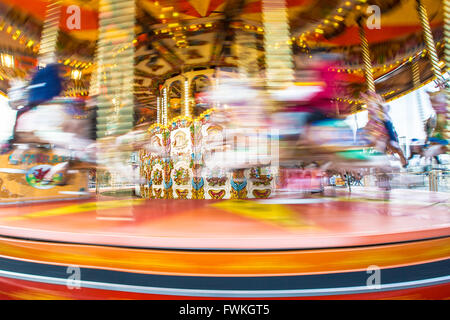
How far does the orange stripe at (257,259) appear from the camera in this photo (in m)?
0.92

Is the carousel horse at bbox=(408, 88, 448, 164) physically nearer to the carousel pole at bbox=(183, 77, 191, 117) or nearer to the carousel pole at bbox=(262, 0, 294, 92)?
the carousel pole at bbox=(262, 0, 294, 92)

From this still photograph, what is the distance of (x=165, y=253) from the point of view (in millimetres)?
958

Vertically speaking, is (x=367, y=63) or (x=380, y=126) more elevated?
(x=367, y=63)

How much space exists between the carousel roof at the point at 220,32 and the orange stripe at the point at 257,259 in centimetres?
316

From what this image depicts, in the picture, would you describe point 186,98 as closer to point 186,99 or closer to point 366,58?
point 186,99

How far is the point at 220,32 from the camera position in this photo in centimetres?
423

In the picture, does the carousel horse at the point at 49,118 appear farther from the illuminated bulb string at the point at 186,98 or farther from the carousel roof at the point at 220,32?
the illuminated bulb string at the point at 186,98

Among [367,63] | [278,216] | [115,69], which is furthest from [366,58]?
[115,69]

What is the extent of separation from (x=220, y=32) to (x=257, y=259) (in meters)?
4.22

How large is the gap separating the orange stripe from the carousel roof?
316cm

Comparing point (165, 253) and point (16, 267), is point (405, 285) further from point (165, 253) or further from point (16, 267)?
point (16, 267)

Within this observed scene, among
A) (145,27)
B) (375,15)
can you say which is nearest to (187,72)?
(145,27)

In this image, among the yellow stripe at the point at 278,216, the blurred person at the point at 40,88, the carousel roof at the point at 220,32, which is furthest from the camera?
Answer: the carousel roof at the point at 220,32

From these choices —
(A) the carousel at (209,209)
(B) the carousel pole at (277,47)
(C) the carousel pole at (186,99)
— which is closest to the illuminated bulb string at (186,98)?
(C) the carousel pole at (186,99)
